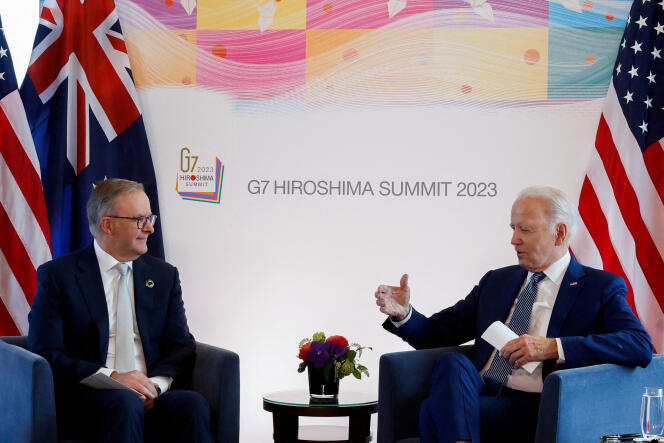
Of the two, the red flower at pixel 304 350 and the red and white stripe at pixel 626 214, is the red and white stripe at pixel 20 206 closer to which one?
the red flower at pixel 304 350

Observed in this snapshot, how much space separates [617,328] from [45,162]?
11.1ft

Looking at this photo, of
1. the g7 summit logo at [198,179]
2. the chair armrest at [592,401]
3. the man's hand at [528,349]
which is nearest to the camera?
the chair armrest at [592,401]

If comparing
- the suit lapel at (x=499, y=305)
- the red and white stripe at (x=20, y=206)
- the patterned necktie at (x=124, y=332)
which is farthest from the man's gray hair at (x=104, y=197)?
the suit lapel at (x=499, y=305)

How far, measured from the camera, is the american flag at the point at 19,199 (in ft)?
15.3

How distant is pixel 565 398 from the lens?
3031mm

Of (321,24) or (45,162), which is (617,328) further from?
(45,162)

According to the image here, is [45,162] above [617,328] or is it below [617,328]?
above

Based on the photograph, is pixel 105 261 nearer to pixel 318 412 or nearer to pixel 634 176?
pixel 318 412

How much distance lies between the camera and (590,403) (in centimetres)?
314

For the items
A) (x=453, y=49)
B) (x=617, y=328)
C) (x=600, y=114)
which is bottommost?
(x=617, y=328)

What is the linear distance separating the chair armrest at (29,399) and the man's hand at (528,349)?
6.02 feet

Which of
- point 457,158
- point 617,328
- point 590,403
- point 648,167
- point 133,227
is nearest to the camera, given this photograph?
point 590,403

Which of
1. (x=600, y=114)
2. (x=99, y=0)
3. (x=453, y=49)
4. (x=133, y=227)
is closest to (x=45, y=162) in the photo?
(x=99, y=0)

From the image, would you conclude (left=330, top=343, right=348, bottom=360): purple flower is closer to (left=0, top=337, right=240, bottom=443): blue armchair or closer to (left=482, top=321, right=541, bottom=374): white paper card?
(left=0, top=337, right=240, bottom=443): blue armchair
